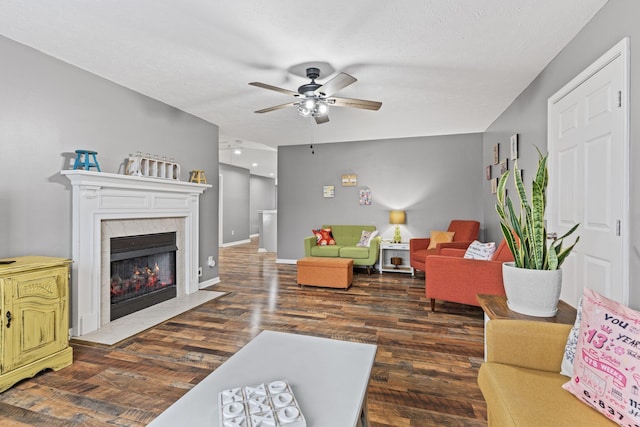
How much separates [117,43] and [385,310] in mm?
3643

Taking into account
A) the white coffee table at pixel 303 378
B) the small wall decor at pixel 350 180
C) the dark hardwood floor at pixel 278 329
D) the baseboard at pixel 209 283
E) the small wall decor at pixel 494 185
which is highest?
the small wall decor at pixel 350 180

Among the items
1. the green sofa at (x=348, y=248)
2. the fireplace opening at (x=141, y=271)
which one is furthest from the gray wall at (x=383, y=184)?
the fireplace opening at (x=141, y=271)

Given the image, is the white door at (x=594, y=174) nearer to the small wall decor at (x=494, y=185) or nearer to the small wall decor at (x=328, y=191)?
the small wall decor at (x=494, y=185)

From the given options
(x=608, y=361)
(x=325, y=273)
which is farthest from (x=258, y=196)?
(x=608, y=361)

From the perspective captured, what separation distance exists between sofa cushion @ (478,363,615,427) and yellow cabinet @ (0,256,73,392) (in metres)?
2.84

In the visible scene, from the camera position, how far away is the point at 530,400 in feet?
3.99

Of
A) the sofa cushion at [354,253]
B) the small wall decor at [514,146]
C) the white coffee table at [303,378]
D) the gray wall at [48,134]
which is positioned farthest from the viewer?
the sofa cushion at [354,253]

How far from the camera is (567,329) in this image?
152cm

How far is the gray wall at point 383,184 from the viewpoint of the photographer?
558 centimetres

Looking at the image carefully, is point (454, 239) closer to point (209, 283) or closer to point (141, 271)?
point (209, 283)

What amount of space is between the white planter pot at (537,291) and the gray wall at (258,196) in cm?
1023

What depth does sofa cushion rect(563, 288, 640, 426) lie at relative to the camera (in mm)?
1062

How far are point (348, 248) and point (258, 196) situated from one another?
24.6 ft

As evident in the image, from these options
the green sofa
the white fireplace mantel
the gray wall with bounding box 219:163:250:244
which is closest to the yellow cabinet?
the white fireplace mantel
